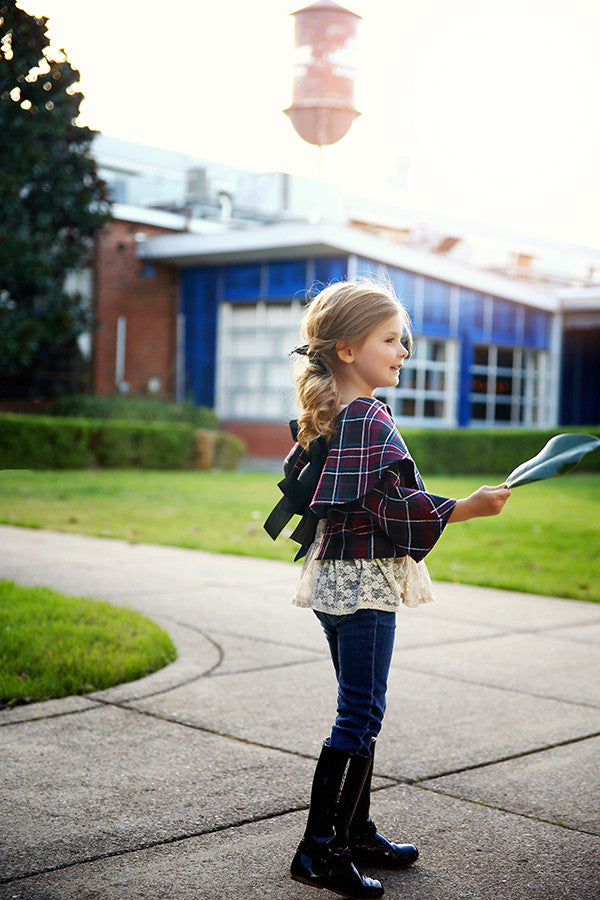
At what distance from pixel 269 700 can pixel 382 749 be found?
2.34 ft

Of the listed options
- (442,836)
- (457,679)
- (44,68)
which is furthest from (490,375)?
(442,836)

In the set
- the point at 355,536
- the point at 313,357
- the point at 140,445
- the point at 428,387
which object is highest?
the point at 428,387

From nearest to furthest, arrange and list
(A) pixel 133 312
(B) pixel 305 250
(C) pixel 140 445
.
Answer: (C) pixel 140 445
(B) pixel 305 250
(A) pixel 133 312

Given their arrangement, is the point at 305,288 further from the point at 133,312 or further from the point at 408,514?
the point at 408,514

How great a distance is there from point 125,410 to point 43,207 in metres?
4.95

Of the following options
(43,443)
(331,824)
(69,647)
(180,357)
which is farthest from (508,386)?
(331,824)

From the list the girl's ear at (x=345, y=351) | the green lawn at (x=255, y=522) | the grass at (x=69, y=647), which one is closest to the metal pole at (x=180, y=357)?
the green lawn at (x=255, y=522)

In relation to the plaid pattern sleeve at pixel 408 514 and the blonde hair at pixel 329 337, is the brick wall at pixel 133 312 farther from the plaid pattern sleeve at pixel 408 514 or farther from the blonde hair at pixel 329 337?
the plaid pattern sleeve at pixel 408 514

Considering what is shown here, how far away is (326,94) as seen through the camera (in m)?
40.4

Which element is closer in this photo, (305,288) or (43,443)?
(43,443)

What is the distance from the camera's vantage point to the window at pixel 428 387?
25.8 metres

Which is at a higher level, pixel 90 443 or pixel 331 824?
pixel 90 443

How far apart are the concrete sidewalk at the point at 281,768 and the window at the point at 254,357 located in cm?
1939

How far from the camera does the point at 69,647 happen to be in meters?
4.87
